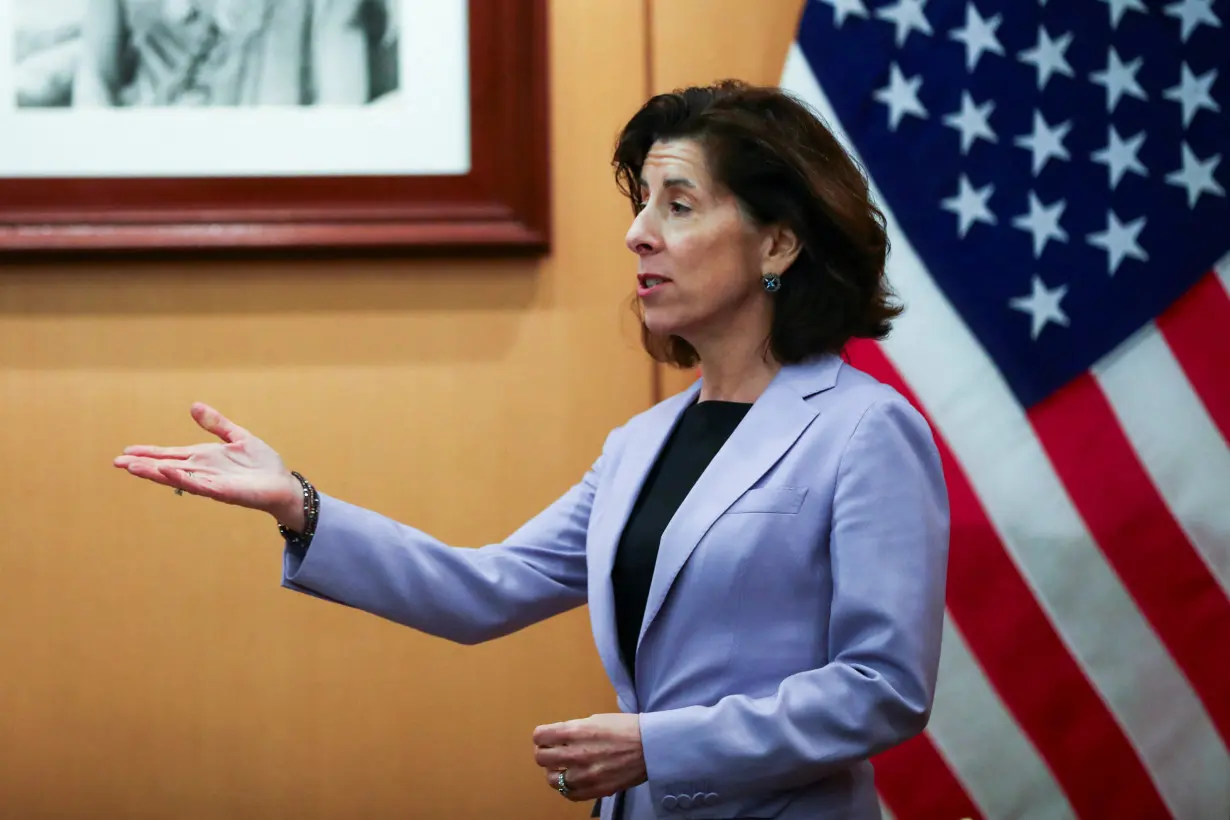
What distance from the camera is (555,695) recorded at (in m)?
2.11

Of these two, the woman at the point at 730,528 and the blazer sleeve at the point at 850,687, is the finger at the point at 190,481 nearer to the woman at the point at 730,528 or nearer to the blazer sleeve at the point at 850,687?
the woman at the point at 730,528

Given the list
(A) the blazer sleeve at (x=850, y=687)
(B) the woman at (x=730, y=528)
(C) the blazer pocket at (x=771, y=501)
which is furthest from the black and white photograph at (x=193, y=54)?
(A) the blazer sleeve at (x=850, y=687)

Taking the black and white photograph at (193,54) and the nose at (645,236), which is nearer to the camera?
the nose at (645,236)

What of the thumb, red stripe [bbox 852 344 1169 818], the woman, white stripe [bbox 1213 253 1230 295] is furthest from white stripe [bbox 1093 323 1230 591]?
the thumb

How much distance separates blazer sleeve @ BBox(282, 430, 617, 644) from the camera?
4.84 feet

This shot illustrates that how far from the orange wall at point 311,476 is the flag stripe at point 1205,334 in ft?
3.10

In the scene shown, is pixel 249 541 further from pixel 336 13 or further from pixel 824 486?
pixel 824 486

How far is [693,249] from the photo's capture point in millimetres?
1475

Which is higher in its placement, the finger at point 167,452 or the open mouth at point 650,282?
the finger at point 167,452

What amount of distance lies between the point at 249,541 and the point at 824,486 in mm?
1181

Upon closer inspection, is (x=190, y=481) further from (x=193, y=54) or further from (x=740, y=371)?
(x=193, y=54)

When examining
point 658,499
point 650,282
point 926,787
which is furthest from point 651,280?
point 926,787

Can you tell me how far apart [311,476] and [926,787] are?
120 centimetres

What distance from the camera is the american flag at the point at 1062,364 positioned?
2.12 m
